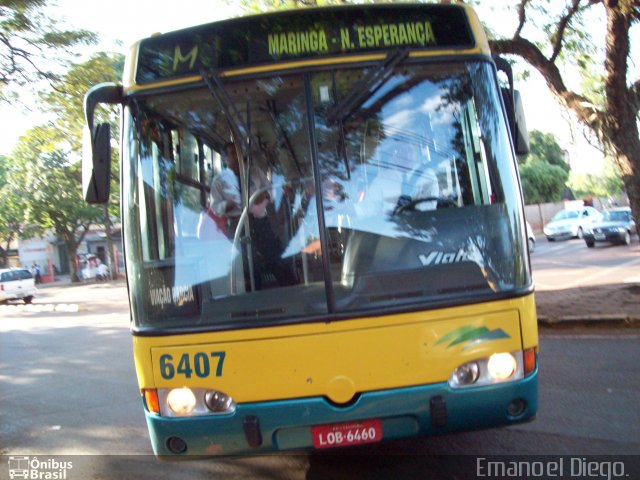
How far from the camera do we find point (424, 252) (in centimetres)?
327

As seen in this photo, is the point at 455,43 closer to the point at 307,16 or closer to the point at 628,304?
the point at 307,16

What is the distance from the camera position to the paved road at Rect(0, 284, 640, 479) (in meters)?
3.96

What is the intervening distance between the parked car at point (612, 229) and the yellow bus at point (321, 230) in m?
19.6

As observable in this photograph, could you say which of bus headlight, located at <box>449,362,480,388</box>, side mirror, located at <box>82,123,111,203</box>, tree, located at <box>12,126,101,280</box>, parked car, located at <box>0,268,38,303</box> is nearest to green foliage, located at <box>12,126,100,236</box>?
tree, located at <box>12,126,101,280</box>

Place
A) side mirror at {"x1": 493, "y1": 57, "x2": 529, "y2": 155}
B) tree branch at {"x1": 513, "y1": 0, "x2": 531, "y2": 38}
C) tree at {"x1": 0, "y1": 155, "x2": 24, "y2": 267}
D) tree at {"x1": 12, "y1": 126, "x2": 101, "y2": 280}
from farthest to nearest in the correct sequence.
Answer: tree at {"x1": 0, "y1": 155, "x2": 24, "y2": 267}
tree at {"x1": 12, "y1": 126, "x2": 101, "y2": 280}
tree branch at {"x1": 513, "y1": 0, "x2": 531, "y2": 38}
side mirror at {"x1": 493, "y1": 57, "x2": 529, "y2": 155}

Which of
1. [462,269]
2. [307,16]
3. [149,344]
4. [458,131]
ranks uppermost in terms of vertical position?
[307,16]

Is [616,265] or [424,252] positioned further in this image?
[616,265]

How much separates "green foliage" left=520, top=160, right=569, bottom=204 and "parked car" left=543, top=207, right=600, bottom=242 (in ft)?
48.2

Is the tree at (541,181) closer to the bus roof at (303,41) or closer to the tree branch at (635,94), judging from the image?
the tree branch at (635,94)

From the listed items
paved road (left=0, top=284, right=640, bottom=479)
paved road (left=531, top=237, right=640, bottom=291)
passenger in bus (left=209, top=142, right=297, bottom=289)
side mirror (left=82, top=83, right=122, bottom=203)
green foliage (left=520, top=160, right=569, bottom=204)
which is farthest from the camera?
green foliage (left=520, top=160, right=569, bottom=204)

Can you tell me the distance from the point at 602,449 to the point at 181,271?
9.87 ft

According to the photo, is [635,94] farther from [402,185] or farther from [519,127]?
[402,185]

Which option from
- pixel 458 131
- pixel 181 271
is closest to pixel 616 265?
pixel 458 131

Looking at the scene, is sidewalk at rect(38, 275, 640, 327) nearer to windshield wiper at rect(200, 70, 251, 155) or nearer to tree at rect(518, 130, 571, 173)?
windshield wiper at rect(200, 70, 251, 155)
